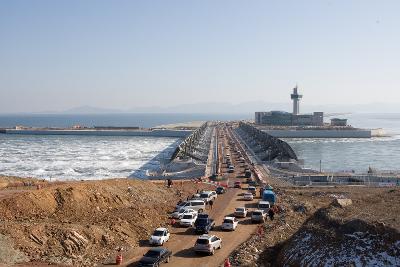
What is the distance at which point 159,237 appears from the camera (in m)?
21.2

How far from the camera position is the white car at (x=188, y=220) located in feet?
81.0

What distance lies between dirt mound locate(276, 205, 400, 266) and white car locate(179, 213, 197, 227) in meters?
5.98

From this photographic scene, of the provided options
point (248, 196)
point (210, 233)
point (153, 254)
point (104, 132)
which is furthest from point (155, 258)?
point (104, 132)

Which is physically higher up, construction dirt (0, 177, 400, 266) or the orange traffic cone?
construction dirt (0, 177, 400, 266)

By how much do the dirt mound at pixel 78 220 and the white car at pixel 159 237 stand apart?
0.77 metres

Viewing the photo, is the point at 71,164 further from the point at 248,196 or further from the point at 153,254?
the point at 153,254

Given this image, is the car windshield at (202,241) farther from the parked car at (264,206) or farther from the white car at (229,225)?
the parked car at (264,206)

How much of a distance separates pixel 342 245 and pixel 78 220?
1205 centimetres

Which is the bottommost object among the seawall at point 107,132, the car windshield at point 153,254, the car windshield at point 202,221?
the seawall at point 107,132

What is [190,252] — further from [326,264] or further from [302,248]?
[326,264]

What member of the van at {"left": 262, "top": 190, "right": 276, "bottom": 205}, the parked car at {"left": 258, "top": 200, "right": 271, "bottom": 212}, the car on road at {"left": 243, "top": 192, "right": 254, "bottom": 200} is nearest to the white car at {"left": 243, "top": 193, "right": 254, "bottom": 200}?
the car on road at {"left": 243, "top": 192, "right": 254, "bottom": 200}

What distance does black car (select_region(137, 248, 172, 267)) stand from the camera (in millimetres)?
17578

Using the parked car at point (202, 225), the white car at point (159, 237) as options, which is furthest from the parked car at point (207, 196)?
the white car at point (159, 237)

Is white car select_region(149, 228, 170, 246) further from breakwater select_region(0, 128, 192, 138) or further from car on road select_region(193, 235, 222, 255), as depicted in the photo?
breakwater select_region(0, 128, 192, 138)
